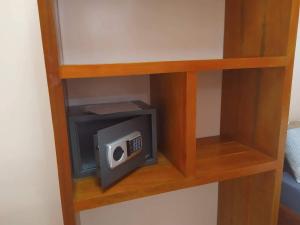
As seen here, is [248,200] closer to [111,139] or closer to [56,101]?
[111,139]

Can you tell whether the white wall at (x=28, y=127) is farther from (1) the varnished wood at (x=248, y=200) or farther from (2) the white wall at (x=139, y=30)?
(1) the varnished wood at (x=248, y=200)

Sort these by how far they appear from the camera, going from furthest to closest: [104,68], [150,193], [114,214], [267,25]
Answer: [114,214] → [267,25] → [150,193] → [104,68]

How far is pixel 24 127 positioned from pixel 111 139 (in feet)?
1.41

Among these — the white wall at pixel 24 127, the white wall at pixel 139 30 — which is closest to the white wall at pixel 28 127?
the white wall at pixel 24 127

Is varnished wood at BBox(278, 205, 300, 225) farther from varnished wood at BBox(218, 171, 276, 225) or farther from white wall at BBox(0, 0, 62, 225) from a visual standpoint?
white wall at BBox(0, 0, 62, 225)

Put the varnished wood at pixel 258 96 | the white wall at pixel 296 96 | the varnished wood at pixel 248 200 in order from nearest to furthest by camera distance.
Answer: the varnished wood at pixel 258 96, the varnished wood at pixel 248 200, the white wall at pixel 296 96

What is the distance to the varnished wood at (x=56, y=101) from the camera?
611 millimetres

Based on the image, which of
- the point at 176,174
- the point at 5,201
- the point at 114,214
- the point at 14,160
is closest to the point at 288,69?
the point at 176,174

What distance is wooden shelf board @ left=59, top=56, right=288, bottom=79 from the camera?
0.66 m

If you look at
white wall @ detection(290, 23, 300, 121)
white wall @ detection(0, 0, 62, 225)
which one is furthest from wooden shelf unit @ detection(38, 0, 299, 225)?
white wall @ detection(290, 23, 300, 121)

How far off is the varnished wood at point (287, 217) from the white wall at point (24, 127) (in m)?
1.00

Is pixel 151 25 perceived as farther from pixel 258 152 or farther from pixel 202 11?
pixel 258 152

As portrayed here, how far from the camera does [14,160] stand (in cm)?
100

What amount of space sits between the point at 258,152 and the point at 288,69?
1.13ft
